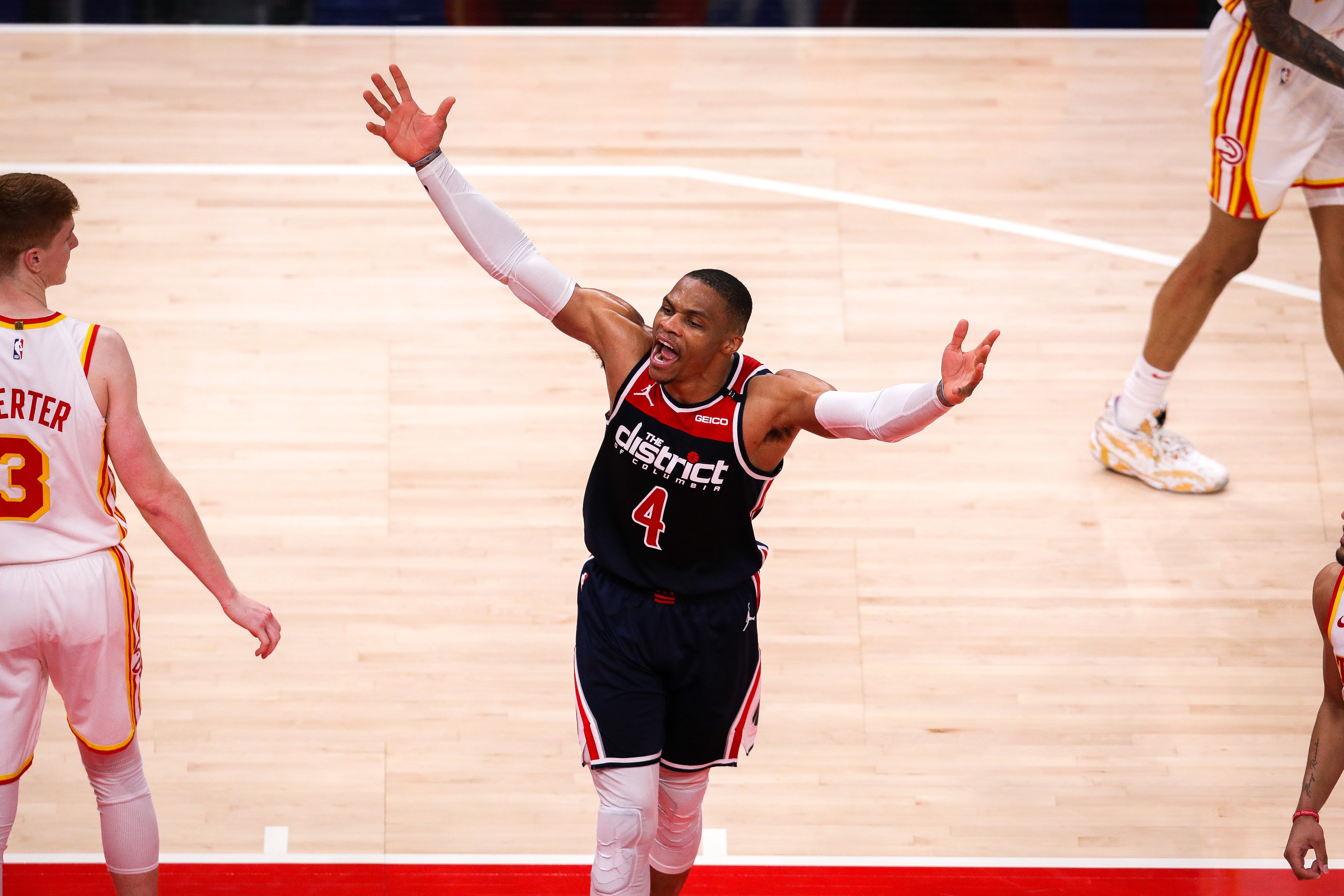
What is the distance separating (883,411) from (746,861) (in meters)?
1.61

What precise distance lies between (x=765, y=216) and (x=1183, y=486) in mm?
1954

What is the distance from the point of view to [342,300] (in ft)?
17.9

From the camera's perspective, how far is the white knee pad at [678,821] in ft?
11.8

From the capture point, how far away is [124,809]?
3443 millimetres

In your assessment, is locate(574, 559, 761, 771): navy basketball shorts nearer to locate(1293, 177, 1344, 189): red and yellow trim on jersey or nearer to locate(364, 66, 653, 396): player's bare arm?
locate(364, 66, 653, 396): player's bare arm

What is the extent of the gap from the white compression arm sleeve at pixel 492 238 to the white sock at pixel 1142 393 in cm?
234

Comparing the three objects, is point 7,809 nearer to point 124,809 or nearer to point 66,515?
point 124,809

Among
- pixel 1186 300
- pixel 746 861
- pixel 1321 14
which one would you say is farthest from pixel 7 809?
pixel 1321 14

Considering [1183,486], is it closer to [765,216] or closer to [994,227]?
[994,227]

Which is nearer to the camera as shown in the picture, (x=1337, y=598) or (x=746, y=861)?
(x=1337, y=598)

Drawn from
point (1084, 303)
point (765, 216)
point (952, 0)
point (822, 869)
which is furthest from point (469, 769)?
point (952, 0)

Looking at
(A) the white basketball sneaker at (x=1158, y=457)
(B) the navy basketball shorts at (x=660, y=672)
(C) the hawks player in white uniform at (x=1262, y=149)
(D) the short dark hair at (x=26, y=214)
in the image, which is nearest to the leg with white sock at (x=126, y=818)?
(B) the navy basketball shorts at (x=660, y=672)

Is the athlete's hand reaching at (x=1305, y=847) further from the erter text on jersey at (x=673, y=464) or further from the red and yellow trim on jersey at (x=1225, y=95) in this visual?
the red and yellow trim on jersey at (x=1225, y=95)

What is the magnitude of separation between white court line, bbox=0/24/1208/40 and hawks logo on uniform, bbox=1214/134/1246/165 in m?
2.21
